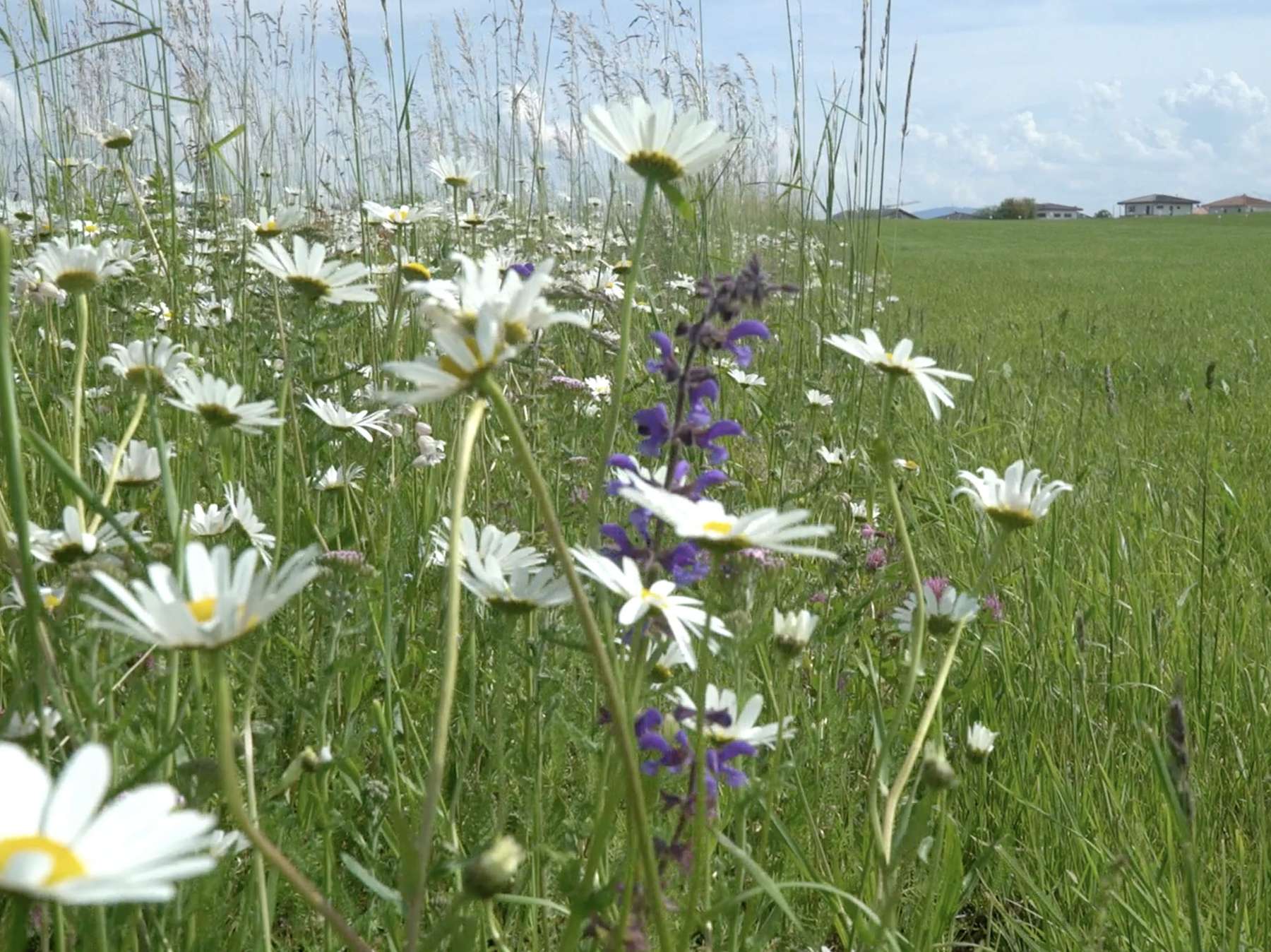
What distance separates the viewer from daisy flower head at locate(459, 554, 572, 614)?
0.90 meters

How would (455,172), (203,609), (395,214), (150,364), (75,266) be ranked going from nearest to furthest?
(203,609) < (150,364) < (75,266) < (395,214) < (455,172)

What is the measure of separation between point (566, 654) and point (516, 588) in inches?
27.6

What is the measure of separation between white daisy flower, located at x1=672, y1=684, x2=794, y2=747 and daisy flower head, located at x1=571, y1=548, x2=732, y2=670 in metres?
0.21

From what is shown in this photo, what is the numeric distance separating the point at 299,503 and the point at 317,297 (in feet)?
1.92

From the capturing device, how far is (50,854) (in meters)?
0.43

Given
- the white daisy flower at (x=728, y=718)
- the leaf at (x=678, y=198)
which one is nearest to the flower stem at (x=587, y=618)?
the leaf at (x=678, y=198)

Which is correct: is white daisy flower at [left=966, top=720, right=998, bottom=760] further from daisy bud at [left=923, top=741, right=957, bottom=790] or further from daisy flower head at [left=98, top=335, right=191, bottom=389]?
daisy flower head at [left=98, top=335, right=191, bottom=389]

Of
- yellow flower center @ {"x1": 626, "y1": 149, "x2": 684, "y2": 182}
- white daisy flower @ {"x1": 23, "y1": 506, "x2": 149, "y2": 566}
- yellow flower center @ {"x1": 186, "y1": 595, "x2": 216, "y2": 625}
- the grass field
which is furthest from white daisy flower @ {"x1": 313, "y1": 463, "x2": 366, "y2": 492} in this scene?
yellow flower center @ {"x1": 186, "y1": 595, "x2": 216, "y2": 625}

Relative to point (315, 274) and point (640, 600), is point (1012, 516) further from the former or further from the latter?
point (315, 274)

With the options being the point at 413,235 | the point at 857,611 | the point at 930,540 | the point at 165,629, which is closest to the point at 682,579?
the point at 165,629

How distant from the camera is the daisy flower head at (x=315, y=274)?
1.42m

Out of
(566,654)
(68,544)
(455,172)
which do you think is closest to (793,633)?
(566,654)

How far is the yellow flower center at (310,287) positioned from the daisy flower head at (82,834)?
1064 millimetres

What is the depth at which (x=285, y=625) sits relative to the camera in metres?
1.86
